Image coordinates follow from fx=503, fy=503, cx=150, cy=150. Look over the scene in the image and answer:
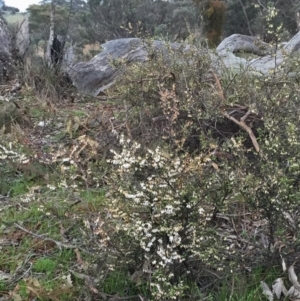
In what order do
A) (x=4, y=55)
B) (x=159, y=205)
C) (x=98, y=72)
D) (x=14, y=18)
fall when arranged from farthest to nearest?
(x=14, y=18) < (x=4, y=55) < (x=98, y=72) < (x=159, y=205)

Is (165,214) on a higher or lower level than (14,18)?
higher

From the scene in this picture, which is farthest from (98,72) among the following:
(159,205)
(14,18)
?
(14,18)

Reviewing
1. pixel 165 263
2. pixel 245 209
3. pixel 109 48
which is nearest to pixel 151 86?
pixel 245 209

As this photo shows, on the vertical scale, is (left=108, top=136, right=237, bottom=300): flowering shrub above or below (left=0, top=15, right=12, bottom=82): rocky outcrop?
above

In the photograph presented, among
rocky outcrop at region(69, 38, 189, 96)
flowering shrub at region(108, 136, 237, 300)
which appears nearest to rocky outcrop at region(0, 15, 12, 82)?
rocky outcrop at region(69, 38, 189, 96)

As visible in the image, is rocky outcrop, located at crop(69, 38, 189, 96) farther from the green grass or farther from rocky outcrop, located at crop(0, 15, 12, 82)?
the green grass

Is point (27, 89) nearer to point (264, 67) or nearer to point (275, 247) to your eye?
point (264, 67)

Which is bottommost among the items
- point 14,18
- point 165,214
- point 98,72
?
point 14,18

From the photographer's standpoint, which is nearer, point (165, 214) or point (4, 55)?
point (165, 214)

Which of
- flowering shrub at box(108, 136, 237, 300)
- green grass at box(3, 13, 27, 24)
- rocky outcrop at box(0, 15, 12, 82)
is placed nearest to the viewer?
flowering shrub at box(108, 136, 237, 300)

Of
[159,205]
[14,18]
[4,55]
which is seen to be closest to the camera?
[159,205]

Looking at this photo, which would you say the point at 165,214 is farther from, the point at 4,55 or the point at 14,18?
the point at 14,18

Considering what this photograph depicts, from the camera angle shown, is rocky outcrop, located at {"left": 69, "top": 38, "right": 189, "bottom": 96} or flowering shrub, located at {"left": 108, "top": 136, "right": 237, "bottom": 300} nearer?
flowering shrub, located at {"left": 108, "top": 136, "right": 237, "bottom": 300}

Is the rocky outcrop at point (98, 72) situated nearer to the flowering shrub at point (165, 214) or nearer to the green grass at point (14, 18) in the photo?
the green grass at point (14, 18)
